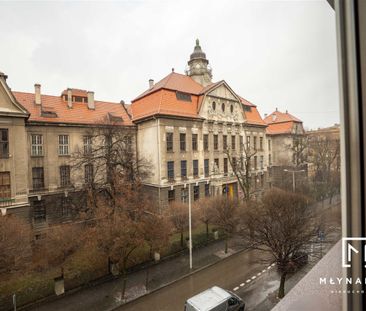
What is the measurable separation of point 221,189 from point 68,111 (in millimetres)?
4618

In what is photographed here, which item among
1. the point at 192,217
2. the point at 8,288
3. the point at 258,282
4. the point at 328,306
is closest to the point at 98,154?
the point at 192,217

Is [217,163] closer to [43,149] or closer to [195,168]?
[195,168]

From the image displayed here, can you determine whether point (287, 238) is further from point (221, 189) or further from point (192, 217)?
point (221, 189)

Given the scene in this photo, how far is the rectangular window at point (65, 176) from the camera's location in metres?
5.26

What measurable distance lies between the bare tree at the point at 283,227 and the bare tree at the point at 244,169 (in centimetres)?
112

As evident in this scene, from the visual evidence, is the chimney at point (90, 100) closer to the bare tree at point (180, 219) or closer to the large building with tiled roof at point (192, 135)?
the large building with tiled roof at point (192, 135)

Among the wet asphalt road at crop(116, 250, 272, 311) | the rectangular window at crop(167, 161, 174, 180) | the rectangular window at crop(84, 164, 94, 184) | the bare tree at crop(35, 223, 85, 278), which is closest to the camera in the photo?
the wet asphalt road at crop(116, 250, 272, 311)

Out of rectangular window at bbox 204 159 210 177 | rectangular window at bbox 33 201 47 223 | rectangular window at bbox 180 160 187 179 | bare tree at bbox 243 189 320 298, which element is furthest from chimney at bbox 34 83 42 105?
bare tree at bbox 243 189 320 298

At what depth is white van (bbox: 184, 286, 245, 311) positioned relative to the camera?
1.90 meters

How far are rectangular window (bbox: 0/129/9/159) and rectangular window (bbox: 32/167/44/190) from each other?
0.84 m

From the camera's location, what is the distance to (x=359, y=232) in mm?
419

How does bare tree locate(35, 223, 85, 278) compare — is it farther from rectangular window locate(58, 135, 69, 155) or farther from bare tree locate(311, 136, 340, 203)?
bare tree locate(311, 136, 340, 203)

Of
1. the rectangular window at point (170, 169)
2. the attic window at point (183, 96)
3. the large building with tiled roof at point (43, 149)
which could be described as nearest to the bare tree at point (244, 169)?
the rectangular window at point (170, 169)

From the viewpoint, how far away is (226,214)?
404 cm
